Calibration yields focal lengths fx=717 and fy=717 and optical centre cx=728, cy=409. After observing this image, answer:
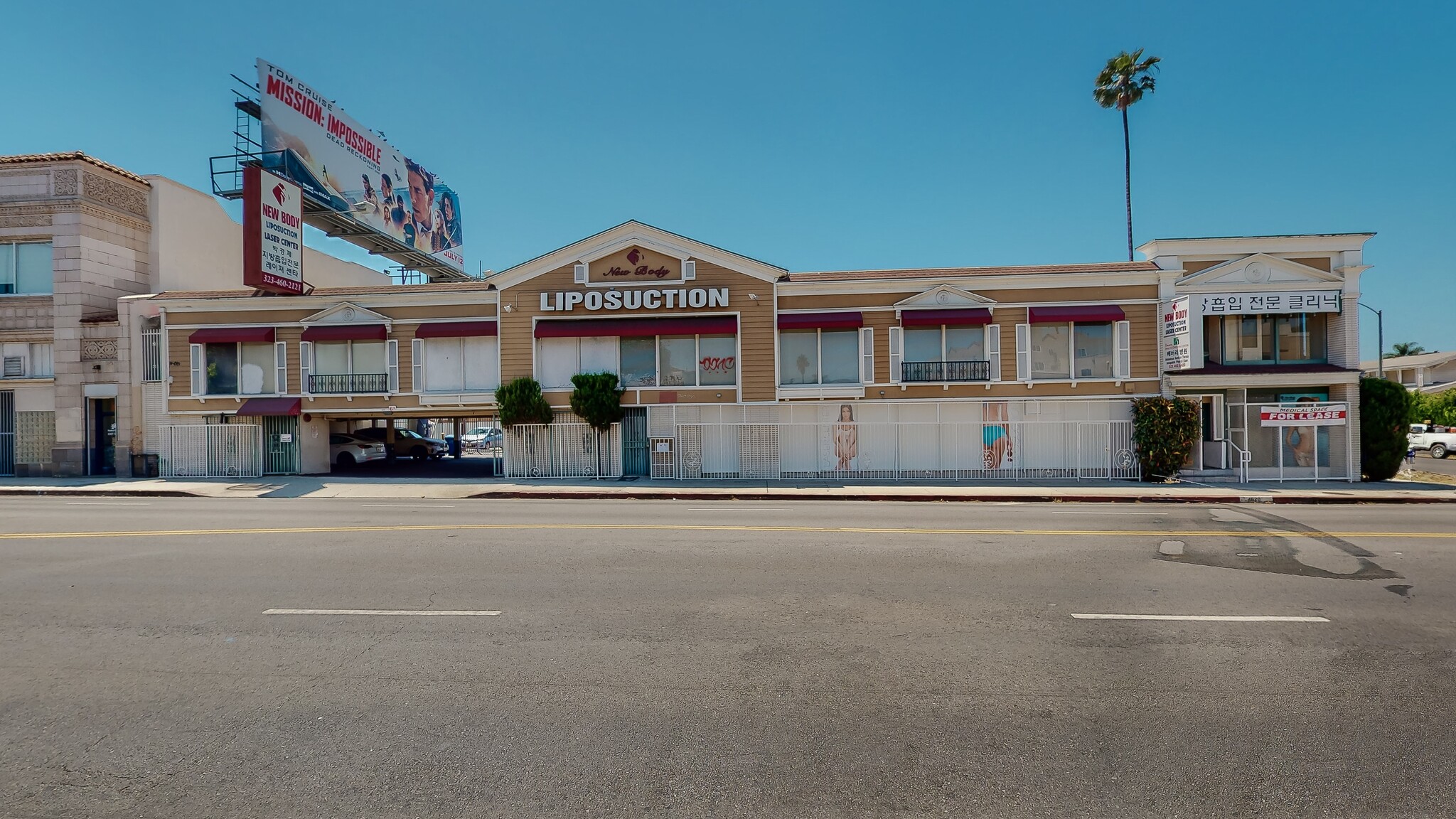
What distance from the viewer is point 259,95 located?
29.5m

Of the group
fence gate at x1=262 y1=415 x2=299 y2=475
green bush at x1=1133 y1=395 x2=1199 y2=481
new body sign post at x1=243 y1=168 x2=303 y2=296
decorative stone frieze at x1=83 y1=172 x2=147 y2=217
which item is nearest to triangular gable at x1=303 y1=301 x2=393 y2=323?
new body sign post at x1=243 y1=168 x2=303 y2=296

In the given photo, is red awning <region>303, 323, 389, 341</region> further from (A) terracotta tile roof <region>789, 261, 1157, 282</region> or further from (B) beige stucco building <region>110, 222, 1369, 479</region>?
(A) terracotta tile roof <region>789, 261, 1157, 282</region>

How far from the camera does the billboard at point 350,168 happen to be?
30.4 m

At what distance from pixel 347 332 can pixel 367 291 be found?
1.58m

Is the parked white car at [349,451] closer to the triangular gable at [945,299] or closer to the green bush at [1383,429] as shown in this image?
the triangular gable at [945,299]

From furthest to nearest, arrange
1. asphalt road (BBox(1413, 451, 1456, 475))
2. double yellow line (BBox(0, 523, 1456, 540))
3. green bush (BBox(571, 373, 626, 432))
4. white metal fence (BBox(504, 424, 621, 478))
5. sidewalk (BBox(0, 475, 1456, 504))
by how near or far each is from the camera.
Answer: asphalt road (BBox(1413, 451, 1456, 475)), white metal fence (BBox(504, 424, 621, 478)), green bush (BBox(571, 373, 626, 432)), sidewalk (BBox(0, 475, 1456, 504)), double yellow line (BBox(0, 523, 1456, 540))

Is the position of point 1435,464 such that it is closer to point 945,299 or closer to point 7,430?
point 945,299

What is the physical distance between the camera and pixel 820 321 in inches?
894

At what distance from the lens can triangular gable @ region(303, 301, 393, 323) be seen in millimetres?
23578

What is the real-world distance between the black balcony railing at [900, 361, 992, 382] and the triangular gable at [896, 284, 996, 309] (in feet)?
5.84

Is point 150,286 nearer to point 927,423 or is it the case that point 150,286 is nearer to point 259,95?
point 259,95

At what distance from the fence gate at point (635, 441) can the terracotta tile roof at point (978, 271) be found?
6.71 metres

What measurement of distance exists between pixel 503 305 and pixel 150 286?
1359 centimetres

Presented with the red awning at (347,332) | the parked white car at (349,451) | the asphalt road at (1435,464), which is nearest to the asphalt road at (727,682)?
the red awning at (347,332)
